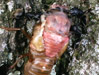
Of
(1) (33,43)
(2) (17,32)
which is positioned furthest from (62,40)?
(2) (17,32)

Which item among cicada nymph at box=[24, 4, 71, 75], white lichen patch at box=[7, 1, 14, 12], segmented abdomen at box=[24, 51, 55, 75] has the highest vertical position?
white lichen patch at box=[7, 1, 14, 12]

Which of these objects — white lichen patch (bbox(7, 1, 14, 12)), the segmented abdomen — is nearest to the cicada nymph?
the segmented abdomen

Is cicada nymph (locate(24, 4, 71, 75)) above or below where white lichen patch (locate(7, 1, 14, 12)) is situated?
below

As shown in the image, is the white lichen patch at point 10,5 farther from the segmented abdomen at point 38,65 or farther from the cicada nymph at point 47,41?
the segmented abdomen at point 38,65

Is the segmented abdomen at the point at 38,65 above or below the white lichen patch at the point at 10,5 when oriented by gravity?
below

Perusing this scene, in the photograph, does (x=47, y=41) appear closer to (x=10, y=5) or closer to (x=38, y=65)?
(x=38, y=65)

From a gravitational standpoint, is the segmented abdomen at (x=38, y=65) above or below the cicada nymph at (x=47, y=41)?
below

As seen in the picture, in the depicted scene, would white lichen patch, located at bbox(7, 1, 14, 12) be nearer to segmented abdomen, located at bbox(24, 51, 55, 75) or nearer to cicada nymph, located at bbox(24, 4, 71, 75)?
cicada nymph, located at bbox(24, 4, 71, 75)

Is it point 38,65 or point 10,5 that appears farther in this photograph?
point 10,5

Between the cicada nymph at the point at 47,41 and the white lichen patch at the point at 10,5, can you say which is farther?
the white lichen patch at the point at 10,5

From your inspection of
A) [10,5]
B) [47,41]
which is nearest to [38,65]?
[47,41]

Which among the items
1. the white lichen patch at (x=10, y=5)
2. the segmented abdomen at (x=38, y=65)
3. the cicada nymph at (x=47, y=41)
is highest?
the white lichen patch at (x=10, y=5)

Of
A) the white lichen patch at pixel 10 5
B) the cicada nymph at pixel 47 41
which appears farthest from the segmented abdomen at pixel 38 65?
the white lichen patch at pixel 10 5

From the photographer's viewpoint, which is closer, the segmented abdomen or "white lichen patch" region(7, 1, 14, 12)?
the segmented abdomen
